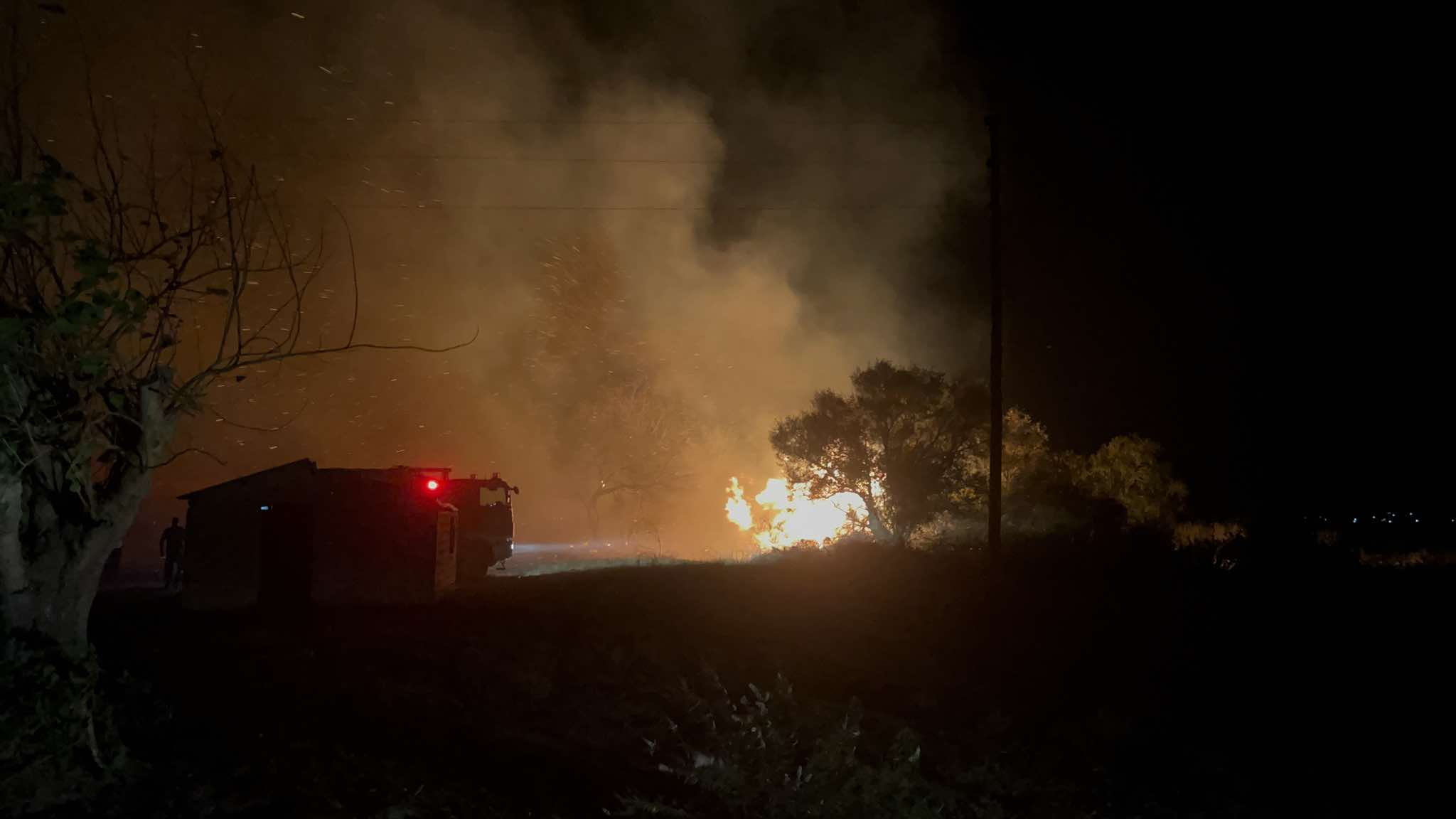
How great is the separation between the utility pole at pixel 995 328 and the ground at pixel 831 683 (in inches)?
96.1

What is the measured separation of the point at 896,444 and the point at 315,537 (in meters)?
21.4

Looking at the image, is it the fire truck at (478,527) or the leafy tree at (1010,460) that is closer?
the fire truck at (478,527)

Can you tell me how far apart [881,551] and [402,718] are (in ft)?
61.7

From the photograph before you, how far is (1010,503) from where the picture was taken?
37.0 m

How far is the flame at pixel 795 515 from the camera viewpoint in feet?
124

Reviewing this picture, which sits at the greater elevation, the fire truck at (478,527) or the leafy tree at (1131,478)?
the leafy tree at (1131,478)

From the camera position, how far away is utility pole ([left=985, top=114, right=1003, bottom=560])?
61.5 ft

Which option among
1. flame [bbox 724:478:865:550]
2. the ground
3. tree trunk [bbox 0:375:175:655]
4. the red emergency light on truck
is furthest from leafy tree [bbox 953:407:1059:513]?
tree trunk [bbox 0:375:175:655]

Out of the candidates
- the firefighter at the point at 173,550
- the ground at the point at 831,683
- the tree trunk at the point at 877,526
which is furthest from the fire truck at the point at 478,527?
the tree trunk at the point at 877,526

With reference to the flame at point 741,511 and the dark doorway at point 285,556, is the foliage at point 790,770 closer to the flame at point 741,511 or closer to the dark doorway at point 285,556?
the dark doorway at point 285,556

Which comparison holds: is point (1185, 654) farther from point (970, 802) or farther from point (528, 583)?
point (528, 583)

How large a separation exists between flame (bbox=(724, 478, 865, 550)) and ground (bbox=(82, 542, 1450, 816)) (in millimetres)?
11320

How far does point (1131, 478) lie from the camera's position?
130 feet

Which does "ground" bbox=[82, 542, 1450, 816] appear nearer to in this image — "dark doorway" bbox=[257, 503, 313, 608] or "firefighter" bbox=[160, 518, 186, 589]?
"firefighter" bbox=[160, 518, 186, 589]
